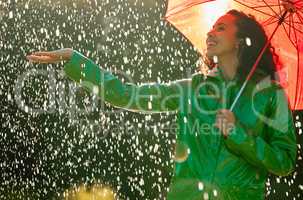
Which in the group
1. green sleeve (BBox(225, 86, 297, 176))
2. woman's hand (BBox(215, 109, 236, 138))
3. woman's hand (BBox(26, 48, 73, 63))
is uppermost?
woman's hand (BBox(26, 48, 73, 63))

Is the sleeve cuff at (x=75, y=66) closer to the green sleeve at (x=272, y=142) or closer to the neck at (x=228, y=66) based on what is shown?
the neck at (x=228, y=66)

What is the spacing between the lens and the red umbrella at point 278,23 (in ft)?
12.9

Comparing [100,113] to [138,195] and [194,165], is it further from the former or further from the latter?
[194,165]

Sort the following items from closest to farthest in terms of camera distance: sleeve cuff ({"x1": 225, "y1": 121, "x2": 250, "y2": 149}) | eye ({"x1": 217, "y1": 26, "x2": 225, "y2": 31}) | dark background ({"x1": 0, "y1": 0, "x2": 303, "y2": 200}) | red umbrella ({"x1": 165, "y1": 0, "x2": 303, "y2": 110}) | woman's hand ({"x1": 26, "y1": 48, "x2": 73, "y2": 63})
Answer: sleeve cuff ({"x1": 225, "y1": 121, "x2": 250, "y2": 149}) < woman's hand ({"x1": 26, "y1": 48, "x2": 73, "y2": 63}) < eye ({"x1": 217, "y1": 26, "x2": 225, "y2": 31}) < red umbrella ({"x1": 165, "y1": 0, "x2": 303, "y2": 110}) < dark background ({"x1": 0, "y1": 0, "x2": 303, "y2": 200})

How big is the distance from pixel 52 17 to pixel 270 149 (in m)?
8.98

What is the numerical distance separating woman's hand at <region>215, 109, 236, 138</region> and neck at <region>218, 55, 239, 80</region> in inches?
11.8

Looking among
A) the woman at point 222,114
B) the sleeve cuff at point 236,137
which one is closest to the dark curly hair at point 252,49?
the woman at point 222,114

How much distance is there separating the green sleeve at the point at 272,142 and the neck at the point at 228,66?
0.24 meters

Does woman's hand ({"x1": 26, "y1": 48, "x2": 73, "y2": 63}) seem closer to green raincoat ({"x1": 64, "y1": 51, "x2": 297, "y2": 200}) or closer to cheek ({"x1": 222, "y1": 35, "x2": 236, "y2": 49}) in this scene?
green raincoat ({"x1": 64, "y1": 51, "x2": 297, "y2": 200})

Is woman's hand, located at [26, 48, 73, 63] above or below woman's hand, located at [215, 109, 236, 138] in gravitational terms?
above

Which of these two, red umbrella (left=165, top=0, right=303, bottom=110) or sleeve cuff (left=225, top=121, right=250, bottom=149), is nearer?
sleeve cuff (left=225, top=121, right=250, bottom=149)

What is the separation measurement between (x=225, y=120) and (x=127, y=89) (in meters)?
0.53

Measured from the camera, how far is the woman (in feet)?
10.2

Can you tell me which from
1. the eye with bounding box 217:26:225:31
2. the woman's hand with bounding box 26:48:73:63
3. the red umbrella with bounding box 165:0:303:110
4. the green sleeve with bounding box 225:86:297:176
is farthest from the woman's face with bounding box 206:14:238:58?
the woman's hand with bounding box 26:48:73:63
